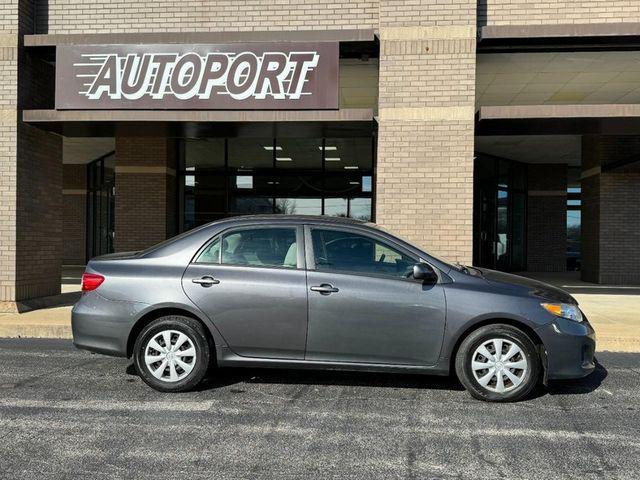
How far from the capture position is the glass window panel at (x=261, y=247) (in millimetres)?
5164

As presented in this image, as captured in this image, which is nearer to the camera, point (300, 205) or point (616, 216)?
point (616, 216)

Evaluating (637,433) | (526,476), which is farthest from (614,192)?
(526,476)

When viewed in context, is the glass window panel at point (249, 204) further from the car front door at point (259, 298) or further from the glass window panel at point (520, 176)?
the car front door at point (259, 298)

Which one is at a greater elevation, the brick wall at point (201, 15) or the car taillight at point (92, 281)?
the brick wall at point (201, 15)

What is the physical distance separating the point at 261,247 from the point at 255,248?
6cm

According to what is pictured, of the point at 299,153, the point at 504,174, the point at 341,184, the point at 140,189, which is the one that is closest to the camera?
the point at 140,189

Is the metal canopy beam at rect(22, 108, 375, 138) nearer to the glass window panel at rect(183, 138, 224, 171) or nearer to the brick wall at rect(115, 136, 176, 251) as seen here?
the brick wall at rect(115, 136, 176, 251)

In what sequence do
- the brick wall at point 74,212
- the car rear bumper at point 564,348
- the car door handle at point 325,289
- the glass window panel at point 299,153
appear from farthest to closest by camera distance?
the brick wall at point 74,212, the glass window panel at point 299,153, the car door handle at point 325,289, the car rear bumper at point 564,348

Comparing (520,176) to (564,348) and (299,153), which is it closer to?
(299,153)

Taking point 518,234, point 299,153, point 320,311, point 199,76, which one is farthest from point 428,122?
point 518,234

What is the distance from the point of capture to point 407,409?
471 cm

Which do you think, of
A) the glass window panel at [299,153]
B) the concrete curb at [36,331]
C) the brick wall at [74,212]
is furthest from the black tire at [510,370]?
the brick wall at [74,212]

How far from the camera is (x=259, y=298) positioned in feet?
16.5

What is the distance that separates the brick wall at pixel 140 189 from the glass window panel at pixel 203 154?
1051 mm
